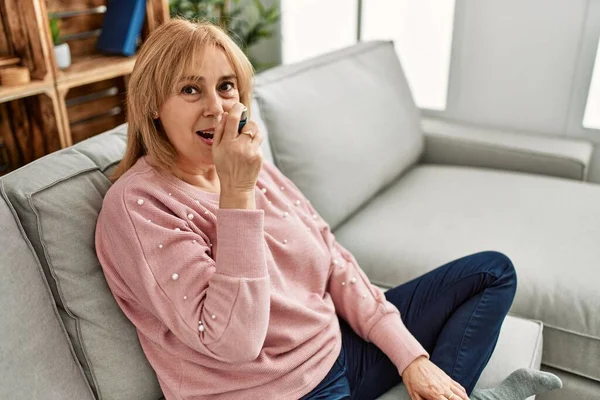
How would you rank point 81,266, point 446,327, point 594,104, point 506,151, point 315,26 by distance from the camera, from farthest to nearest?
1. point 315,26
2. point 594,104
3. point 506,151
4. point 446,327
5. point 81,266

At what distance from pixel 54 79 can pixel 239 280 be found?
3.68 feet

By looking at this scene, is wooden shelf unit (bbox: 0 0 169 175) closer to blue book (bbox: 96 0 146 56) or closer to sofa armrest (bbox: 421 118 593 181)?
blue book (bbox: 96 0 146 56)

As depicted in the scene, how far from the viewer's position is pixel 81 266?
3.19 ft

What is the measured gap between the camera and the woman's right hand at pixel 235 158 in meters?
0.90

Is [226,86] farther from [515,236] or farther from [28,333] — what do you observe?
[515,236]

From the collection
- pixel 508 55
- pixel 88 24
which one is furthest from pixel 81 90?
pixel 508 55

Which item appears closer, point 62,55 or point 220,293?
point 220,293

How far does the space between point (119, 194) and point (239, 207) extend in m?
0.21

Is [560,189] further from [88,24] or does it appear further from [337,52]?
[88,24]

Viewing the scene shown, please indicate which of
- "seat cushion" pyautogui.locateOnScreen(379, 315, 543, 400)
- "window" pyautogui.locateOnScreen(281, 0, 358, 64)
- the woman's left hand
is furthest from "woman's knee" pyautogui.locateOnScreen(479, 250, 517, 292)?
"window" pyautogui.locateOnScreen(281, 0, 358, 64)

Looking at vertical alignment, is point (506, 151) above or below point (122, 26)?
below

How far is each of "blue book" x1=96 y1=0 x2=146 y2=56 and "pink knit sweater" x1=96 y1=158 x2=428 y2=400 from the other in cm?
106

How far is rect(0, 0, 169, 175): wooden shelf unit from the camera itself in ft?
5.28

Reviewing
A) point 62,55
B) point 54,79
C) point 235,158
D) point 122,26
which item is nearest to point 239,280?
point 235,158
